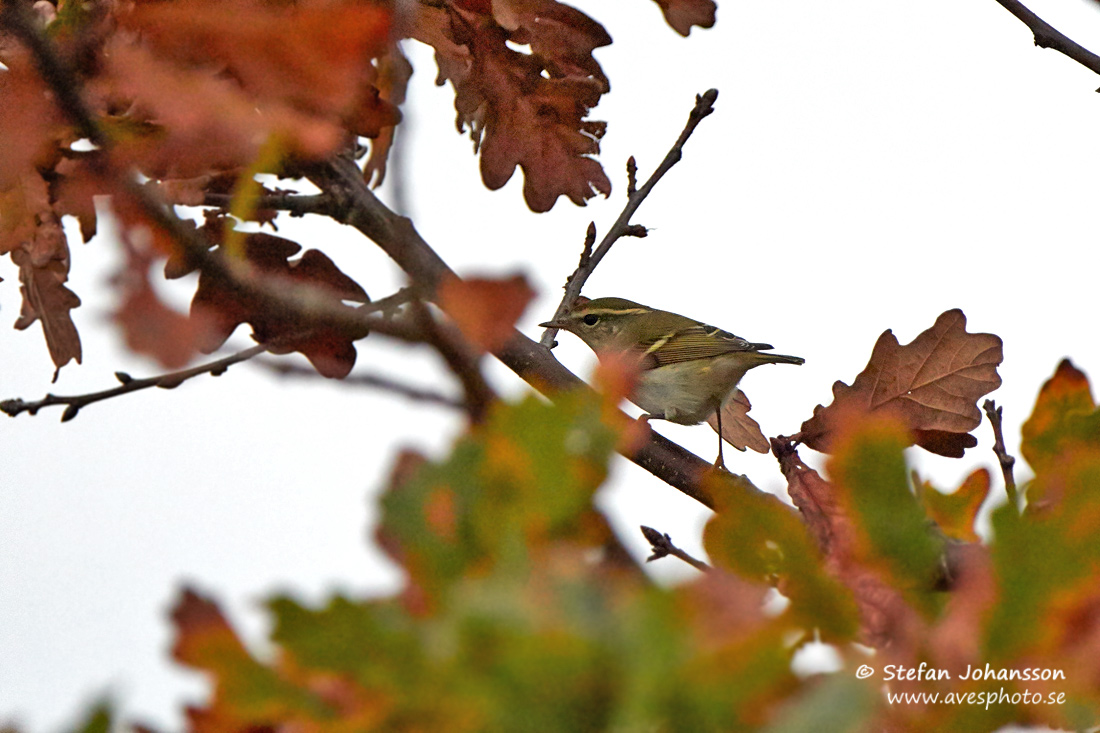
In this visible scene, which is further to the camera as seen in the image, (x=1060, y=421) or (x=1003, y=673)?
(x=1060, y=421)

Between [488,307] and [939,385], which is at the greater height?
[939,385]

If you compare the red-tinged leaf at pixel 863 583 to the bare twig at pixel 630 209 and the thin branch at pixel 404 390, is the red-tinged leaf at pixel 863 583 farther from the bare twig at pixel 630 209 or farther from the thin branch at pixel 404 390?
the bare twig at pixel 630 209

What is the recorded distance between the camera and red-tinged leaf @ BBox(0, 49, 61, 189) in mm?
644

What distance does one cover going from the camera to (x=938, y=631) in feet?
1.56

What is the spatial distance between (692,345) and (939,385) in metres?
2.59

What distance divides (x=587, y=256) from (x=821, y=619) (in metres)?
1.29

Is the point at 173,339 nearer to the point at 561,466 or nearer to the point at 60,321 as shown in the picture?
the point at 561,466

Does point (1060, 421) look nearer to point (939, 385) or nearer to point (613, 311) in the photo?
point (939, 385)

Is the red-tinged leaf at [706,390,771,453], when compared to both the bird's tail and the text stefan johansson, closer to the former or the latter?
the text stefan johansson

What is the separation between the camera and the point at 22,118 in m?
0.69

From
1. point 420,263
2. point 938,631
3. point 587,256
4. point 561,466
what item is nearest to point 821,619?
point 938,631

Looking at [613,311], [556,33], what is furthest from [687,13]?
[613,311]

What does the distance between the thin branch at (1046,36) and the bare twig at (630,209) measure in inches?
15.7

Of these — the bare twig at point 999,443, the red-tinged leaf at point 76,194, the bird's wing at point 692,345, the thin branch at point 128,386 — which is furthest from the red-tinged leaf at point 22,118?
the bird's wing at point 692,345
